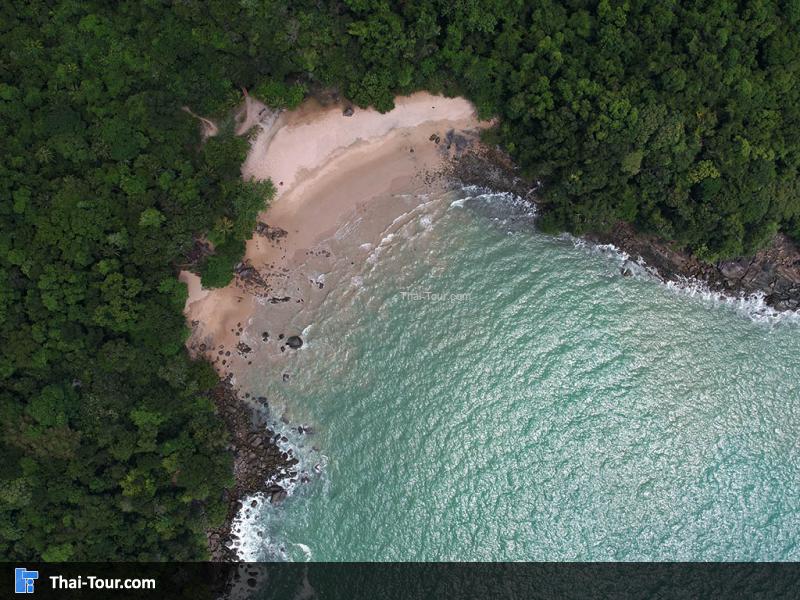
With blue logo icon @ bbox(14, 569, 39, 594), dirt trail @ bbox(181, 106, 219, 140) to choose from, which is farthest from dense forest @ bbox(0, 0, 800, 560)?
blue logo icon @ bbox(14, 569, 39, 594)

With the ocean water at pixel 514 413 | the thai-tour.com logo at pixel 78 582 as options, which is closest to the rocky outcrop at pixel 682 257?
the ocean water at pixel 514 413

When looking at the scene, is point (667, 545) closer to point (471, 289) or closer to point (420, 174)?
point (471, 289)

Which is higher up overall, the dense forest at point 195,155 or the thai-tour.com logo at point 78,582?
the dense forest at point 195,155

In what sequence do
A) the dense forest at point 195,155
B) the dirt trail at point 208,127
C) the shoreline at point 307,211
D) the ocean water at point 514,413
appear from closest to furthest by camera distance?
the dense forest at point 195,155 → the dirt trail at point 208,127 → the ocean water at point 514,413 → the shoreline at point 307,211

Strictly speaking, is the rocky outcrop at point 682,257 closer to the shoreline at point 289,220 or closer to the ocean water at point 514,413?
the shoreline at point 289,220

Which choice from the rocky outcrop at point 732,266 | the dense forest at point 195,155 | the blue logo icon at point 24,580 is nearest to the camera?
the dense forest at point 195,155

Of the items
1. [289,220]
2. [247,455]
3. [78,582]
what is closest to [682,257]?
[289,220]

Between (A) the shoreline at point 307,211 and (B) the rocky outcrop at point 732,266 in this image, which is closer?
(A) the shoreline at point 307,211
